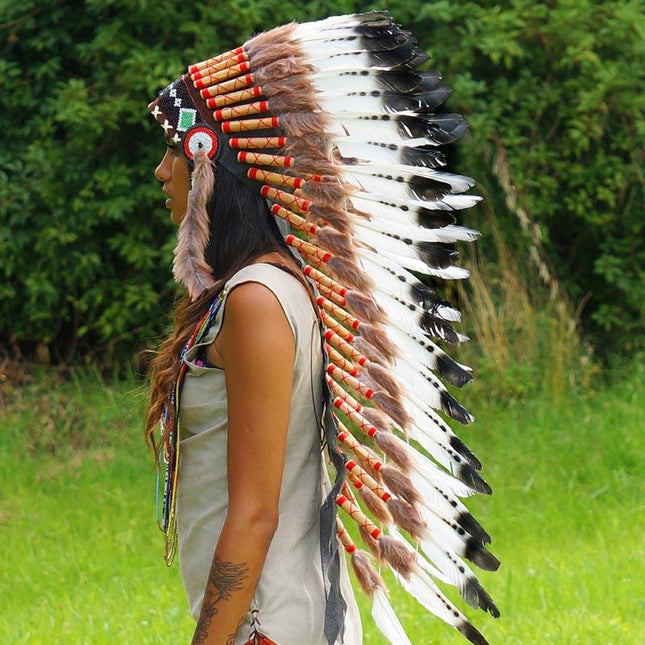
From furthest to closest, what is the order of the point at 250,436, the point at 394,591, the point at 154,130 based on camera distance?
1. the point at 154,130
2. the point at 394,591
3. the point at 250,436

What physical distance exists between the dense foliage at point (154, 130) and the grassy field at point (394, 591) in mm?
633

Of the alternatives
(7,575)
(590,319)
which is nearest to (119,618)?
(7,575)

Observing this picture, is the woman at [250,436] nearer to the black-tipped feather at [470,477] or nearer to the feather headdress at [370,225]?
the feather headdress at [370,225]

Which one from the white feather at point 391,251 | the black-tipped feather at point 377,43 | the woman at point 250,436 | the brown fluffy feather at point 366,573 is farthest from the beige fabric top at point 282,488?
the black-tipped feather at point 377,43

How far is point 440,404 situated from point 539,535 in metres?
3.44

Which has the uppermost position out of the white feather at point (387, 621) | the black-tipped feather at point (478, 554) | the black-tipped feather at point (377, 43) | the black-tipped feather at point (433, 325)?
the black-tipped feather at point (377, 43)

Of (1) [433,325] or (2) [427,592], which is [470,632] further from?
(1) [433,325]

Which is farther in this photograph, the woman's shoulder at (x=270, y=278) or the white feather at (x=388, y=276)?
the white feather at (x=388, y=276)

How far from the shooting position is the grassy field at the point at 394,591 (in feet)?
14.7

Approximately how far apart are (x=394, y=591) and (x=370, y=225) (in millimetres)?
2892

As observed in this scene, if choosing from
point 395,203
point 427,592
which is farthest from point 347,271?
point 427,592

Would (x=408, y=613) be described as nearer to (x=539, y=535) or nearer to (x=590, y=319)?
(x=539, y=535)

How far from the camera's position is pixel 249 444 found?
6.91 feet

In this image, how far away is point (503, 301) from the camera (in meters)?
7.58
